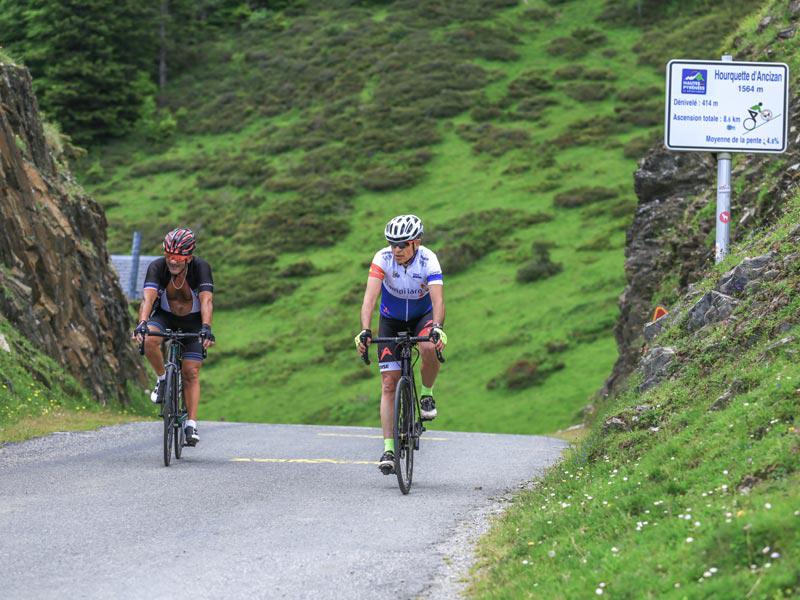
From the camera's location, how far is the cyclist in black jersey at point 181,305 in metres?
12.6

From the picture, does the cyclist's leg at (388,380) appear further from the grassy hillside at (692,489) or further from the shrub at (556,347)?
the shrub at (556,347)

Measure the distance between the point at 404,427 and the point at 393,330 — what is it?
3.14 feet

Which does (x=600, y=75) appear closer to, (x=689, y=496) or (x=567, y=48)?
(x=567, y=48)

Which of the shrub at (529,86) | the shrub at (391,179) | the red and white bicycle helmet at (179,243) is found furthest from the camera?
the shrub at (529,86)

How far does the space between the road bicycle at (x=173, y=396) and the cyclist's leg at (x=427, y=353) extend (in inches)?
109

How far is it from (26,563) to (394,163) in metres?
62.3

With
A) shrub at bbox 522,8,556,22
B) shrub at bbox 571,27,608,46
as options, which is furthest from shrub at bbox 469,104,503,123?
shrub at bbox 522,8,556,22

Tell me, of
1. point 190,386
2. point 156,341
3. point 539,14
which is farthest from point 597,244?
point 539,14

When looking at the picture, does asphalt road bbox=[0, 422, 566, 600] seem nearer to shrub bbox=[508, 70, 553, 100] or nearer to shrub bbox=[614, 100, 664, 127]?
shrub bbox=[614, 100, 664, 127]

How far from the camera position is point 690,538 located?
610cm

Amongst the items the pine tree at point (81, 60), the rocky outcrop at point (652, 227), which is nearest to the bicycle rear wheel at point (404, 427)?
the rocky outcrop at point (652, 227)

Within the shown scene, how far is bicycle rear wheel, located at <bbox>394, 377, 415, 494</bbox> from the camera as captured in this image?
10.6 meters

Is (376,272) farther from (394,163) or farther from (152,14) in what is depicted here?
(152,14)

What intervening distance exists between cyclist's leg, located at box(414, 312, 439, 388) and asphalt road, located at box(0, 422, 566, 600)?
1042mm
